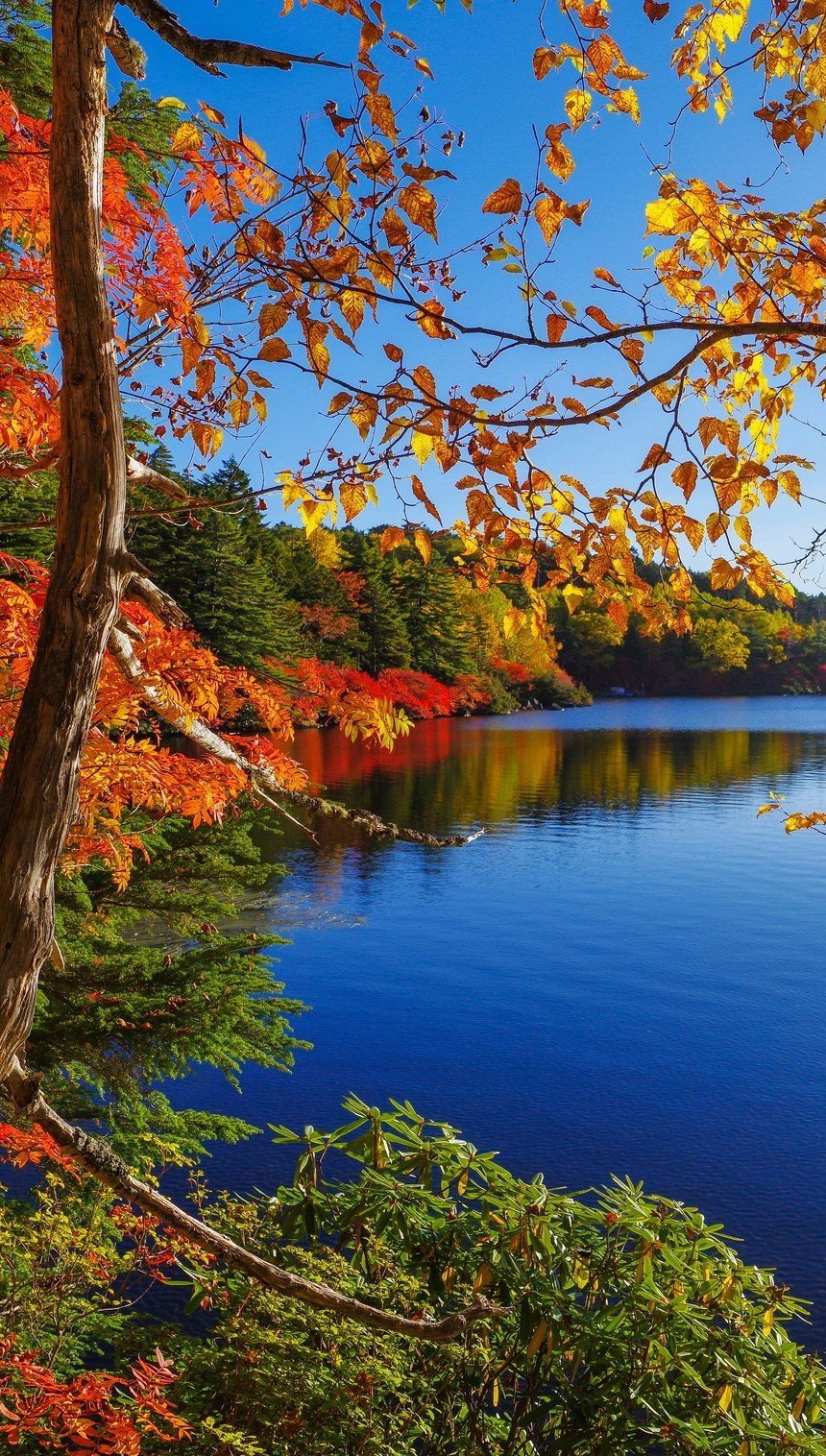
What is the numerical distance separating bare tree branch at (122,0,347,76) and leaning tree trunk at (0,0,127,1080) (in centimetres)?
10

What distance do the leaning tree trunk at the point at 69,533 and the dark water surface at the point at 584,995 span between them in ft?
18.1

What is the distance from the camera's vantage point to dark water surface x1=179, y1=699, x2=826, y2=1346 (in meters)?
7.23

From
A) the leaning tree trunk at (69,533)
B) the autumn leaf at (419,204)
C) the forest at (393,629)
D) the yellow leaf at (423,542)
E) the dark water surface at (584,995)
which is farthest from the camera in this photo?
the forest at (393,629)

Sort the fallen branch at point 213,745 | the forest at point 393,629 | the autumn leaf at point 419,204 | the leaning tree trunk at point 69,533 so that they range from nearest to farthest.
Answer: the leaning tree trunk at point 69,533, the fallen branch at point 213,745, the autumn leaf at point 419,204, the forest at point 393,629

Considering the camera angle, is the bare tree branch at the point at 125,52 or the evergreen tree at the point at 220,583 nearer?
the bare tree branch at the point at 125,52

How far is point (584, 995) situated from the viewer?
1046cm

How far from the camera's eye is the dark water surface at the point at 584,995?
7.23 metres

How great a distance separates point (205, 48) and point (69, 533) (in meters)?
0.84

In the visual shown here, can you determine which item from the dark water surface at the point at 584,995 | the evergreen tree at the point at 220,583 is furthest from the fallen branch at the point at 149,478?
the evergreen tree at the point at 220,583

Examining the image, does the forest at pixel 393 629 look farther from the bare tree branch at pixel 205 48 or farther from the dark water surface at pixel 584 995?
the dark water surface at pixel 584 995

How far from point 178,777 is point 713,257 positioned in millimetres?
2875

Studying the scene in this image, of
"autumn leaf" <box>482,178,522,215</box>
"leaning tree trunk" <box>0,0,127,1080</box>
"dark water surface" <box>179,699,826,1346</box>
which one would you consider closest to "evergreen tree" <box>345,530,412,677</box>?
"dark water surface" <box>179,699,826,1346</box>

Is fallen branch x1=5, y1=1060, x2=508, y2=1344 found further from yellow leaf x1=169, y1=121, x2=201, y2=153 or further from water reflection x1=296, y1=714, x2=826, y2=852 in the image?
water reflection x1=296, y1=714, x2=826, y2=852

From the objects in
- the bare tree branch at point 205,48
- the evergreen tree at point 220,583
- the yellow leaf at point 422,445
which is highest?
the evergreen tree at point 220,583
